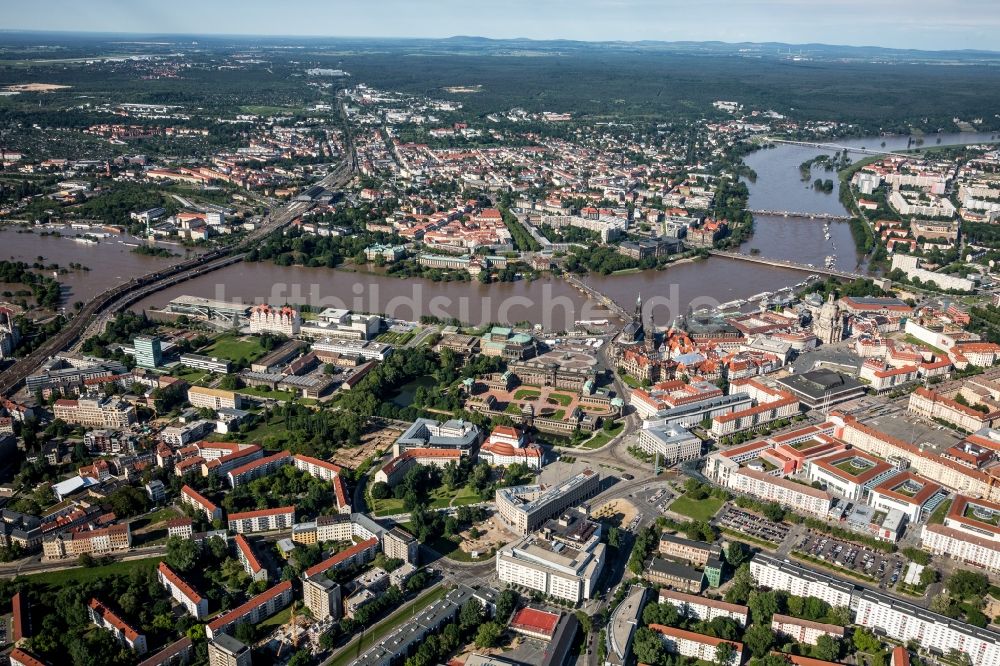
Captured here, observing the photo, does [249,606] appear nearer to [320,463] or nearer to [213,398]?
[320,463]

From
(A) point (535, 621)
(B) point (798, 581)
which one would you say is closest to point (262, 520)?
(A) point (535, 621)

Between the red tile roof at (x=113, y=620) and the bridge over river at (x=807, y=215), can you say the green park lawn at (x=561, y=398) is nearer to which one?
the red tile roof at (x=113, y=620)

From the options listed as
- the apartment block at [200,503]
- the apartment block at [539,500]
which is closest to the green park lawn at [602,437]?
the apartment block at [539,500]

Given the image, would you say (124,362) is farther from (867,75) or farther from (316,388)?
(867,75)

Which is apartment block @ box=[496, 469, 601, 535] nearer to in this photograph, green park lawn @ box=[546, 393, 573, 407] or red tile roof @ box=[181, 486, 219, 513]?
green park lawn @ box=[546, 393, 573, 407]

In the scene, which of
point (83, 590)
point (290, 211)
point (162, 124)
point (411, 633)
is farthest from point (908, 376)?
point (162, 124)
